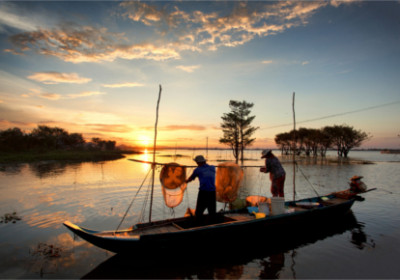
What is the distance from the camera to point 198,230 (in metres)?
5.41

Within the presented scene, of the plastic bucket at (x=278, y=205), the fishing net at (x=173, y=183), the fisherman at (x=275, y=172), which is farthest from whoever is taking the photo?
the fisherman at (x=275, y=172)

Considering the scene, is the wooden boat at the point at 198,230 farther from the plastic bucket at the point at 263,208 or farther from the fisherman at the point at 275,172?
the fisherman at the point at 275,172

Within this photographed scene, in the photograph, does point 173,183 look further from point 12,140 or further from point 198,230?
point 12,140

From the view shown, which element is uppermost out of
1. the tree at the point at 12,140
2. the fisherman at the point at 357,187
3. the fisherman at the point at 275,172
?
the tree at the point at 12,140

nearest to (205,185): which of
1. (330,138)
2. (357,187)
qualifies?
(357,187)

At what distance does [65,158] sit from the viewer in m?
37.9

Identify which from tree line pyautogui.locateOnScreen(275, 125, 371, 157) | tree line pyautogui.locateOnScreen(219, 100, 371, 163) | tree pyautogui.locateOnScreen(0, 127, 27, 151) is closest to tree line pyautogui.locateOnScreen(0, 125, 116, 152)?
tree pyautogui.locateOnScreen(0, 127, 27, 151)

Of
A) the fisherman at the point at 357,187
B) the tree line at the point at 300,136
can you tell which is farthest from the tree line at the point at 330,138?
the fisherman at the point at 357,187

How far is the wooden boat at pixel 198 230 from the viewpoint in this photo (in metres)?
4.95

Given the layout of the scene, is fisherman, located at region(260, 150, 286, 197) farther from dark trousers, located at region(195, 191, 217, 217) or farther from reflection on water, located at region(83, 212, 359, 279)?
dark trousers, located at region(195, 191, 217, 217)

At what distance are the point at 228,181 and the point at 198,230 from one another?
247cm

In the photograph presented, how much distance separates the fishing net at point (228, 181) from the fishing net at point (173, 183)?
135 cm

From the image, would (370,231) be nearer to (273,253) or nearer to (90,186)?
(273,253)

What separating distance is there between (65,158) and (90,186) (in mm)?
27662
